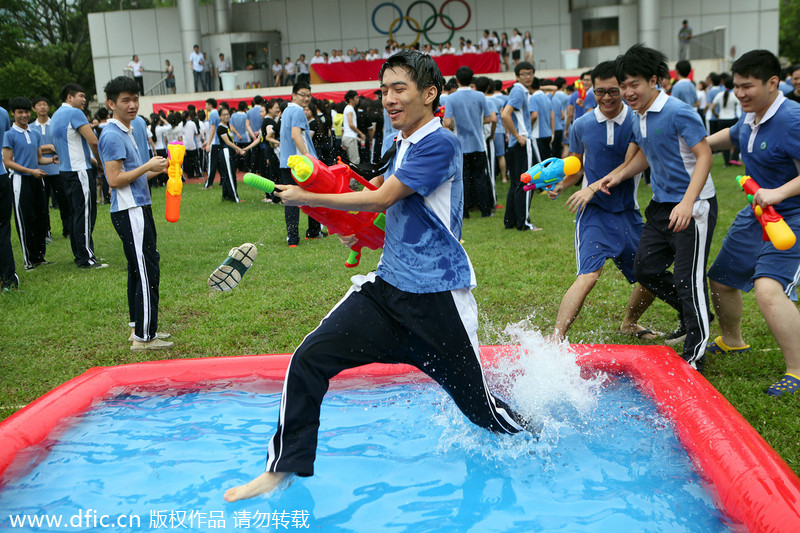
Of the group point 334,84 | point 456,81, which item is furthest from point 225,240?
point 334,84

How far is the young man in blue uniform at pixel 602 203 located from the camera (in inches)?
183

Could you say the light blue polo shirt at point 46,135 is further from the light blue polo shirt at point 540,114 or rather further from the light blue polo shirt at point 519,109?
the light blue polo shirt at point 540,114

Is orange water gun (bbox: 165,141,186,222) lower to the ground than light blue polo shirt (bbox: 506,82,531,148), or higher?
lower

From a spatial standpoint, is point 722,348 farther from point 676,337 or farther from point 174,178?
point 174,178

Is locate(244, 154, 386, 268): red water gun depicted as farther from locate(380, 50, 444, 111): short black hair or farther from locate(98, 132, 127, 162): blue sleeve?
locate(98, 132, 127, 162): blue sleeve

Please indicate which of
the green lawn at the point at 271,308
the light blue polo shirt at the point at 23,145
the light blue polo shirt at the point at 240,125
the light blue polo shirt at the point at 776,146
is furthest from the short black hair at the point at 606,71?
the light blue polo shirt at the point at 240,125

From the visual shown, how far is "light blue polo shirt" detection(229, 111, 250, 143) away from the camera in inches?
604

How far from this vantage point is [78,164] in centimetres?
834

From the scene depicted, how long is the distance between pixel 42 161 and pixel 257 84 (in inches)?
885

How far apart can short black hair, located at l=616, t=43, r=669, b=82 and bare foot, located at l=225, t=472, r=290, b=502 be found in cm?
306

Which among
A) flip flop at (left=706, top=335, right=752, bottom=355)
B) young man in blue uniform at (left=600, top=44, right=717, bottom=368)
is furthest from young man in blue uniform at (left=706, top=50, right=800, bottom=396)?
flip flop at (left=706, top=335, right=752, bottom=355)

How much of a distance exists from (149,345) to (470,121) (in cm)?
588

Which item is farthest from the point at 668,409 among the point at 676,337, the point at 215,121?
the point at 215,121

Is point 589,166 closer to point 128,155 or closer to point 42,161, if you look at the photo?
point 128,155
